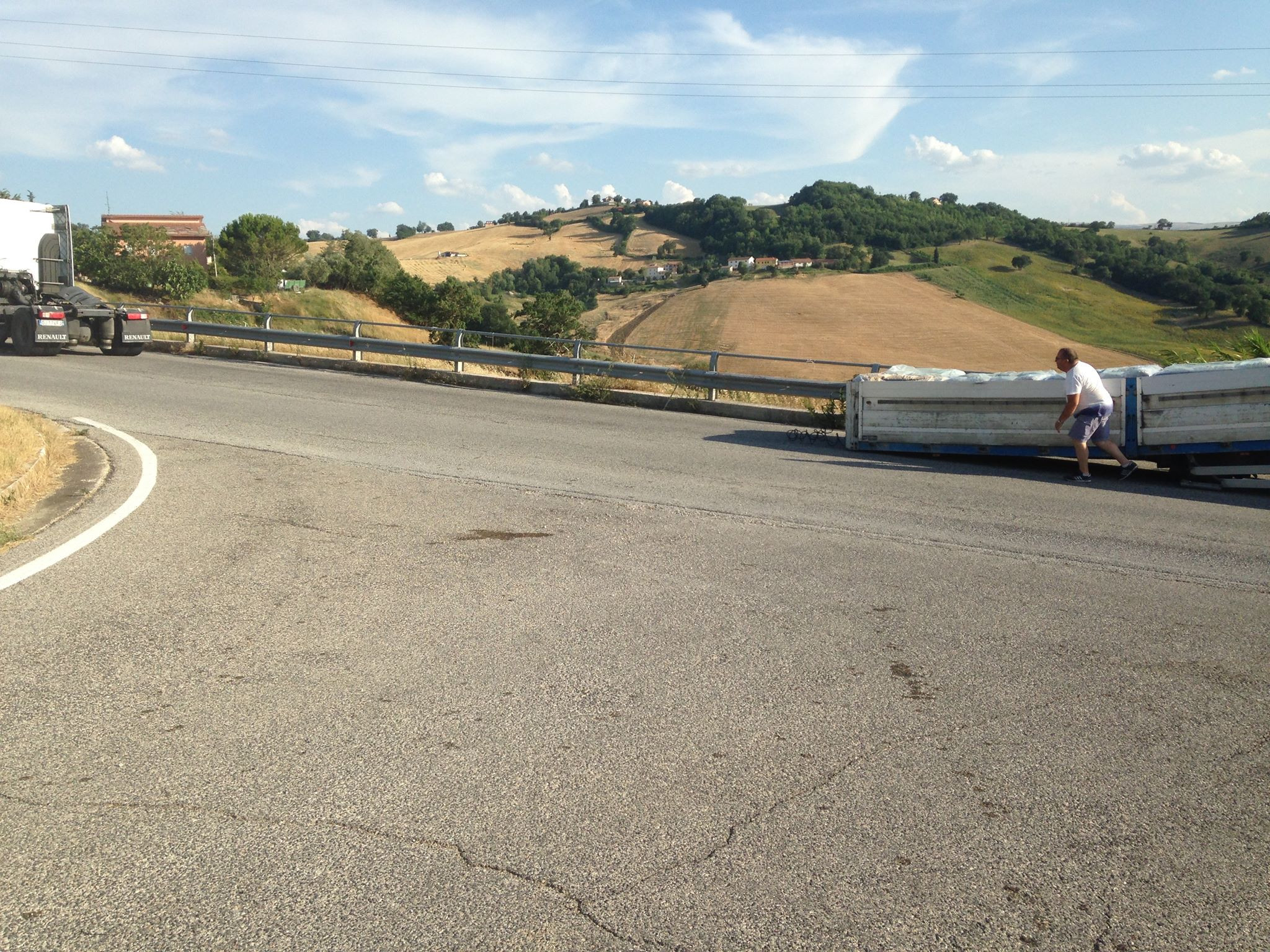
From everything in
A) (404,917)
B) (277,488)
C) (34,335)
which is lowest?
(404,917)

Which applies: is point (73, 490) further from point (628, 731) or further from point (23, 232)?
point (23, 232)

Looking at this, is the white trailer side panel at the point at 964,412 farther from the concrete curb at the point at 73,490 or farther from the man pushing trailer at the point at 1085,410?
the concrete curb at the point at 73,490

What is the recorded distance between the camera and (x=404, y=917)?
2.83 metres

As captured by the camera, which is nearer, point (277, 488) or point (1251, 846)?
point (1251, 846)

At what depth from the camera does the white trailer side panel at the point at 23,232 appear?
21406mm

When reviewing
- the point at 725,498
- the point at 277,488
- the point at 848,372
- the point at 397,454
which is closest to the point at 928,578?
the point at 725,498

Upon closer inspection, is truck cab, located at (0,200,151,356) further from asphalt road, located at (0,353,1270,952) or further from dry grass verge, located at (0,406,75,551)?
asphalt road, located at (0,353,1270,952)

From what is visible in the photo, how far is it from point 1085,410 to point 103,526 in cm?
1017

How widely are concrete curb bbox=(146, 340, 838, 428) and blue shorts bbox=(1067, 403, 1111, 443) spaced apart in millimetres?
5195

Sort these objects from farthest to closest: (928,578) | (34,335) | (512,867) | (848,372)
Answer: (848,372), (34,335), (928,578), (512,867)

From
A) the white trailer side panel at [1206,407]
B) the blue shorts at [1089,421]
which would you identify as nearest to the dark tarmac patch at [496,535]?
the blue shorts at [1089,421]

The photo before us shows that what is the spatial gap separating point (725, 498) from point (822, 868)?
20.8 feet

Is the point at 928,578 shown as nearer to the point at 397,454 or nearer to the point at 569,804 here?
the point at 569,804

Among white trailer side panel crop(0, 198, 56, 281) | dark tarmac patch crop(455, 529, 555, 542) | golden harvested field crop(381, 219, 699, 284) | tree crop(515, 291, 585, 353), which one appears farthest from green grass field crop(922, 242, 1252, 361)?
dark tarmac patch crop(455, 529, 555, 542)
